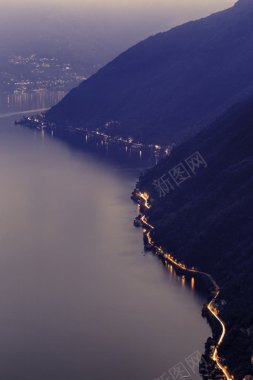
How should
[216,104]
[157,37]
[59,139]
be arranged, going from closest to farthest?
[216,104] → [59,139] → [157,37]

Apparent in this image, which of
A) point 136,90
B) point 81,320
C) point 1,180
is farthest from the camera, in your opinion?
point 136,90

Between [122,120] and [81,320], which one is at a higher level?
[122,120]

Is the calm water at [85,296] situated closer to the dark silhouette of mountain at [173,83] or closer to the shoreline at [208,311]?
the shoreline at [208,311]

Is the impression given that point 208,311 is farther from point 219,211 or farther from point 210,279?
point 219,211

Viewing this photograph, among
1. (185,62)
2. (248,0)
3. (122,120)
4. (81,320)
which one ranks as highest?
(248,0)

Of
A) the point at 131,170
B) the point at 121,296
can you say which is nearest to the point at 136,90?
the point at 131,170

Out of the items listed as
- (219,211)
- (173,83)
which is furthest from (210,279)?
(173,83)

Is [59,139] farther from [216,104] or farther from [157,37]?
[157,37]
